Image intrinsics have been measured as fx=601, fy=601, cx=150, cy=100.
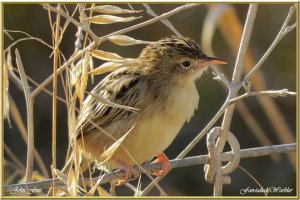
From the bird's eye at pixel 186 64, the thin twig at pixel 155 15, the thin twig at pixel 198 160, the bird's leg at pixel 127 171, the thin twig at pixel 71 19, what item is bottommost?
the bird's leg at pixel 127 171

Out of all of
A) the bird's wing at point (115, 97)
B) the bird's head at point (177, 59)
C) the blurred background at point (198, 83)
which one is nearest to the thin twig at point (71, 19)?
the bird's wing at point (115, 97)

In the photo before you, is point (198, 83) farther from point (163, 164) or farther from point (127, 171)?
point (127, 171)

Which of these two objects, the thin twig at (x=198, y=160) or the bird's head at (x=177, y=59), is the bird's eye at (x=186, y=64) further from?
the thin twig at (x=198, y=160)

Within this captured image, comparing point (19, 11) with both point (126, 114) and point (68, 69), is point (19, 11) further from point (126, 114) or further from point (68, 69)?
point (68, 69)

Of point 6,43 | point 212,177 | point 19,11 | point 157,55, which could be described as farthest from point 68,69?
point 19,11

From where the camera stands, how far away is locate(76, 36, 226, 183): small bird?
316cm

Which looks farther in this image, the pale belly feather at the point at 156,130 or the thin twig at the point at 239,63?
the pale belly feather at the point at 156,130

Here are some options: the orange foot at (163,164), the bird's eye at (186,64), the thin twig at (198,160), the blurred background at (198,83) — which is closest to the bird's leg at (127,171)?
the orange foot at (163,164)

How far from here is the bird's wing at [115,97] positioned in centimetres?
316

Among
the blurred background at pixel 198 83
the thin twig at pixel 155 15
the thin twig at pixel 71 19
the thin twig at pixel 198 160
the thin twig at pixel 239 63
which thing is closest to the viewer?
the thin twig at pixel 71 19

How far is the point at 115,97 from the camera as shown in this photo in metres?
3.24

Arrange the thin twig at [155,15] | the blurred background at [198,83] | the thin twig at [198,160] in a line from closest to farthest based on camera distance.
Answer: the thin twig at [198,160]
the thin twig at [155,15]
the blurred background at [198,83]

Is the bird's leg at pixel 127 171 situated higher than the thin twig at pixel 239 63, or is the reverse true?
the thin twig at pixel 239 63

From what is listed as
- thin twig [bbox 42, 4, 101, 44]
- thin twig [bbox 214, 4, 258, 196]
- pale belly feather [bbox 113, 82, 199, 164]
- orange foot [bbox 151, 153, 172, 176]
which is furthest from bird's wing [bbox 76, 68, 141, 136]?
thin twig [bbox 42, 4, 101, 44]
